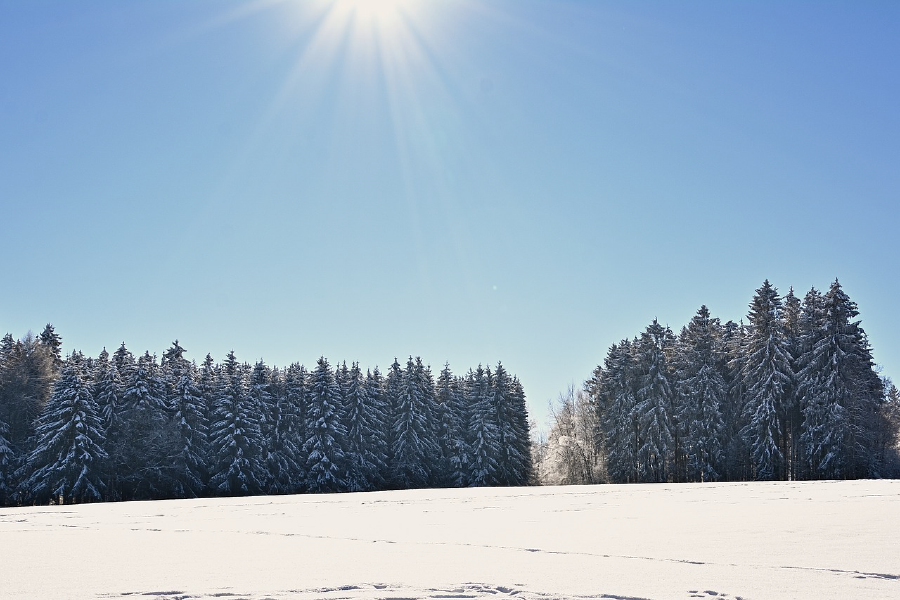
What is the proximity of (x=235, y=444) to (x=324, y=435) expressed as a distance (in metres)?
9.58

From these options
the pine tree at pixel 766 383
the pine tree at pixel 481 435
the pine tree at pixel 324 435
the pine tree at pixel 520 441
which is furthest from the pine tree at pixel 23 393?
the pine tree at pixel 766 383

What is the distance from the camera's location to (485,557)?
33.9 feet

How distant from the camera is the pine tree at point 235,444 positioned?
58750 millimetres

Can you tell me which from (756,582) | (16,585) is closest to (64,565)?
(16,585)

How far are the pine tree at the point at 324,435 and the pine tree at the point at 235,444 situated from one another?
5295 mm

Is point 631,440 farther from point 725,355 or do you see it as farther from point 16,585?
point 16,585

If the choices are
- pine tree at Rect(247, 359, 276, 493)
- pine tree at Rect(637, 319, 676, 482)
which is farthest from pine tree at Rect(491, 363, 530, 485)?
pine tree at Rect(247, 359, 276, 493)

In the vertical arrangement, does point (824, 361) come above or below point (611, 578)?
above

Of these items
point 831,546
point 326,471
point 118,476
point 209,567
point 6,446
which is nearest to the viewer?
point 209,567

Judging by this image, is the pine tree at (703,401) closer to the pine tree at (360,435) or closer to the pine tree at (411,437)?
the pine tree at (411,437)

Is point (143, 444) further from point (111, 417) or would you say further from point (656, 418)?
point (656, 418)

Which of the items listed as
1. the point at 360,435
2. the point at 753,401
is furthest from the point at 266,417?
the point at 753,401

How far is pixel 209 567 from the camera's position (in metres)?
9.66

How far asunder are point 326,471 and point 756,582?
60.1 meters
